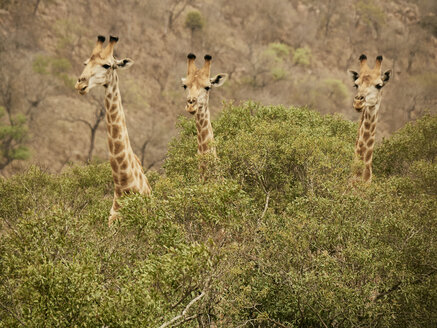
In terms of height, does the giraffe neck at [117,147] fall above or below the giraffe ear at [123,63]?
below

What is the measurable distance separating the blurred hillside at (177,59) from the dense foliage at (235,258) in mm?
27740

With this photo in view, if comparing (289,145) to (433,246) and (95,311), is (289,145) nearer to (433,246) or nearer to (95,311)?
(433,246)

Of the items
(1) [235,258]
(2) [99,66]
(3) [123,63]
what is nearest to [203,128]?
(3) [123,63]

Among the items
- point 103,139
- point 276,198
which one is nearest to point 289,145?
point 276,198

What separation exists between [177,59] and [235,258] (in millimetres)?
51390

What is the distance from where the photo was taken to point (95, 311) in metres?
5.88

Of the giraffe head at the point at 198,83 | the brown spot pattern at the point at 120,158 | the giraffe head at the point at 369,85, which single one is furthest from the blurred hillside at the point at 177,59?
the brown spot pattern at the point at 120,158

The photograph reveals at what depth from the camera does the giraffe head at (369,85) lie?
12.1m

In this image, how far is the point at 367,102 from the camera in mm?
12297

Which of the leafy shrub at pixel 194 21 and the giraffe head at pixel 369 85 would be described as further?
the leafy shrub at pixel 194 21

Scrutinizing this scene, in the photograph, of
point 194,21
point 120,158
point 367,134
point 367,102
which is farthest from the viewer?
point 194,21

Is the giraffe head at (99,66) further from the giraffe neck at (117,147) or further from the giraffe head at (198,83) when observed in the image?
the giraffe head at (198,83)

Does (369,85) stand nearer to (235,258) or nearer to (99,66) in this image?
(235,258)

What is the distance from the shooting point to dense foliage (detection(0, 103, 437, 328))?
6.04 m
